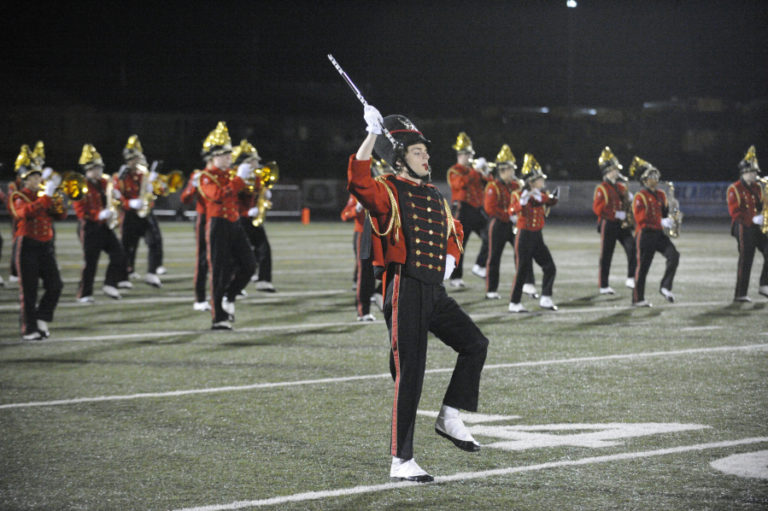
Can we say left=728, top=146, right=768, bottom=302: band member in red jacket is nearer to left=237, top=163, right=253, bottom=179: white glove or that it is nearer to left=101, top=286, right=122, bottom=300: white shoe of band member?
left=237, top=163, right=253, bottom=179: white glove

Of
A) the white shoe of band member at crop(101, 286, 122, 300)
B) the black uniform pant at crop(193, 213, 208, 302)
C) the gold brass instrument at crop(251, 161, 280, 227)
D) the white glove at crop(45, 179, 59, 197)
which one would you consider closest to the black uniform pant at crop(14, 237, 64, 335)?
the white glove at crop(45, 179, 59, 197)

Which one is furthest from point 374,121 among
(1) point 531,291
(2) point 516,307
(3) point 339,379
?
(1) point 531,291

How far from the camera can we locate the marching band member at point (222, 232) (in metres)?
9.80

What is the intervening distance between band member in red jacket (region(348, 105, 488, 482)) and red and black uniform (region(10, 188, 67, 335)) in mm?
5405

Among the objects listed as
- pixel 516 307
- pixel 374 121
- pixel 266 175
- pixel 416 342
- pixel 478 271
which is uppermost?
pixel 374 121

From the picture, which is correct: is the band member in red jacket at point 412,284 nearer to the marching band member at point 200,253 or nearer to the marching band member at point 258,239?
A: the marching band member at point 200,253

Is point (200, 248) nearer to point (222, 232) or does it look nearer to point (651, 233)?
point (222, 232)

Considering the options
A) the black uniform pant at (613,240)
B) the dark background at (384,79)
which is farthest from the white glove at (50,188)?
the dark background at (384,79)

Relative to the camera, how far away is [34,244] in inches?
361

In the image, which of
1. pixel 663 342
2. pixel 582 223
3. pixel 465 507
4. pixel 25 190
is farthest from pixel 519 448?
pixel 582 223

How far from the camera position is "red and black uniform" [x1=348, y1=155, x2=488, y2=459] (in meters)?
4.58

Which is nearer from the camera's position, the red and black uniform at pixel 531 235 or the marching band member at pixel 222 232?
the marching band member at pixel 222 232

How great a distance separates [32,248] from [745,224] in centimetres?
842

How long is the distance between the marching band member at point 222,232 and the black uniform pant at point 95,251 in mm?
3013
